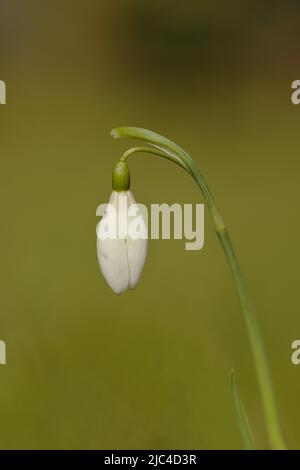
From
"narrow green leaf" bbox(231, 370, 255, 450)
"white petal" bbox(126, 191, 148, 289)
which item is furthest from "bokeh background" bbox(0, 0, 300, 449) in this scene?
"white petal" bbox(126, 191, 148, 289)

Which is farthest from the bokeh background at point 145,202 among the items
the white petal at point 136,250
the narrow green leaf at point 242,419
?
the white petal at point 136,250

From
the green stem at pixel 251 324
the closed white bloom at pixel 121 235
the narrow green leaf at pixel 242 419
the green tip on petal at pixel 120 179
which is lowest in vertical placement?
the narrow green leaf at pixel 242 419

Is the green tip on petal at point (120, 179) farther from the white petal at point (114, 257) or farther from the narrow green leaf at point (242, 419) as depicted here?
the narrow green leaf at point (242, 419)

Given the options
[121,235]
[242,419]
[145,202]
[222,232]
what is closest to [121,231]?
[121,235]

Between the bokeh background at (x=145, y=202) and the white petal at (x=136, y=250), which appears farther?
the bokeh background at (x=145, y=202)

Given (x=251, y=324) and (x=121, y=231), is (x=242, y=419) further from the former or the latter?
(x=121, y=231)

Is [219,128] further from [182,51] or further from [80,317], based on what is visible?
[80,317]
